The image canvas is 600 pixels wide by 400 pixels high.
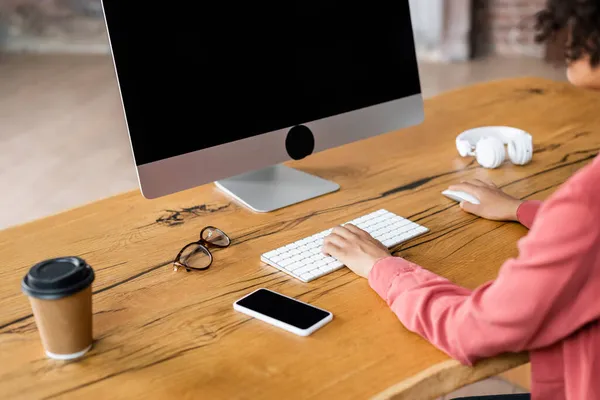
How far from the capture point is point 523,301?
1.00m

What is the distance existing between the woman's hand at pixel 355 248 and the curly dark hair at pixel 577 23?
17.1 inches

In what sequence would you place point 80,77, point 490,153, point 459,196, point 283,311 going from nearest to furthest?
point 283,311 < point 459,196 < point 490,153 < point 80,77

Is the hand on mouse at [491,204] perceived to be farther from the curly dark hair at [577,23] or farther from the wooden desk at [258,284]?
the curly dark hair at [577,23]

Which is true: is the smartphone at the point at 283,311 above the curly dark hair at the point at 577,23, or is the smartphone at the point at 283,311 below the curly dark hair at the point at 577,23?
below

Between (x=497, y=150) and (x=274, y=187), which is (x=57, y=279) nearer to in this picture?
(x=274, y=187)

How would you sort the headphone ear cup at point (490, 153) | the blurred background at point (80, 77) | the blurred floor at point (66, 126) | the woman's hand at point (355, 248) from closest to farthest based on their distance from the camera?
the woman's hand at point (355, 248) → the headphone ear cup at point (490, 153) → the blurred floor at point (66, 126) → the blurred background at point (80, 77)

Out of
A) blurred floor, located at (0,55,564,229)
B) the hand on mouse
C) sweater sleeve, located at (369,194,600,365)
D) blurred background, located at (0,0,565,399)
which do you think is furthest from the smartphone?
blurred floor, located at (0,55,564,229)

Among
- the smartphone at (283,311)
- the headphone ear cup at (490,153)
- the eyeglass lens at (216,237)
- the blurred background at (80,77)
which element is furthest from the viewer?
the blurred background at (80,77)

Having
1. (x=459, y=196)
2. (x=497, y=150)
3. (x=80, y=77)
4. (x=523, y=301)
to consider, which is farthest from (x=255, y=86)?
(x=80, y=77)

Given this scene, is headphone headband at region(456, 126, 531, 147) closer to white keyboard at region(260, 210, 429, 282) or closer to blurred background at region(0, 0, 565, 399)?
white keyboard at region(260, 210, 429, 282)

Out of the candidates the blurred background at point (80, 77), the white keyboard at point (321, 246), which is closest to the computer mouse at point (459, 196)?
the white keyboard at point (321, 246)

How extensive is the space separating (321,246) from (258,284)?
16cm

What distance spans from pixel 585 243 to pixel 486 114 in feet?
3.74

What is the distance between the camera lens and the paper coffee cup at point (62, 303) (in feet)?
3.39
